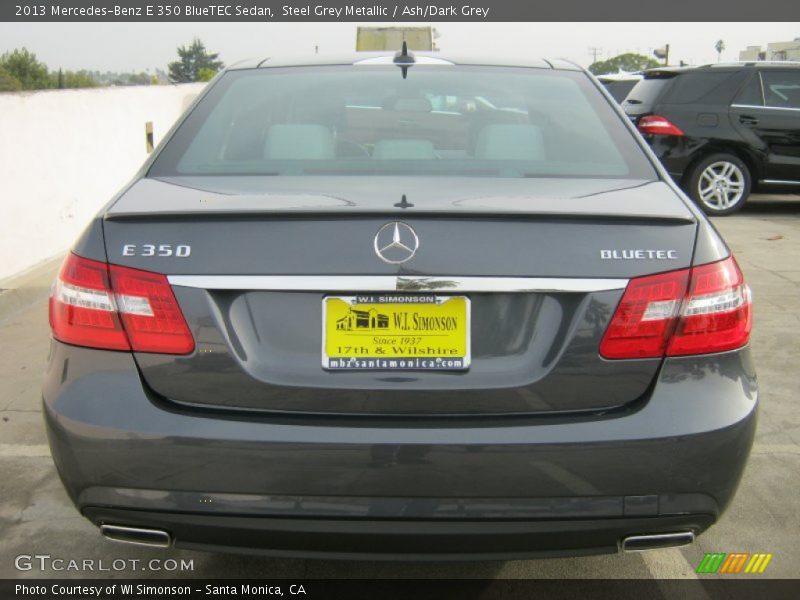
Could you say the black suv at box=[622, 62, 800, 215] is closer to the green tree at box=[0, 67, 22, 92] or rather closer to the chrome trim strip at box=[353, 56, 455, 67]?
the green tree at box=[0, 67, 22, 92]

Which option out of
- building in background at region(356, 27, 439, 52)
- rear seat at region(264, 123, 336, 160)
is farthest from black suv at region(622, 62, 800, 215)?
building in background at region(356, 27, 439, 52)

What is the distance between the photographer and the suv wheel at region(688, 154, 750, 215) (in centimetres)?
1111

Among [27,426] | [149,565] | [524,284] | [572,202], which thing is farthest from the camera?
[27,426]

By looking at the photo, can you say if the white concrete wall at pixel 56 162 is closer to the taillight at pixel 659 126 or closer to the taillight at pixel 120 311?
the taillight at pixel 120 311

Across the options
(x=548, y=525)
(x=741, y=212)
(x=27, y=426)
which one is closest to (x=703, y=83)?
(x=741, y=212)

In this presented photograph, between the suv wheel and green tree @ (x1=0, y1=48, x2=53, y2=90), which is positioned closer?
the suv wheel

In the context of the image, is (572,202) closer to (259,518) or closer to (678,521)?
(678,521)

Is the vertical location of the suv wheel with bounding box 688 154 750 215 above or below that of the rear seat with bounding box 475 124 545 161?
below

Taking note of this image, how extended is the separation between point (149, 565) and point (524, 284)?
1.65 m

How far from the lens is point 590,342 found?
2.24 m

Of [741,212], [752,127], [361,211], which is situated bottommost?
[741,212]

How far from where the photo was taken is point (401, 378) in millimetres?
2234

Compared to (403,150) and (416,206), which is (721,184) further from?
(416,206)

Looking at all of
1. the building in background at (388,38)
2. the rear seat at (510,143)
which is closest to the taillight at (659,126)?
the rear seat at (510,143)
